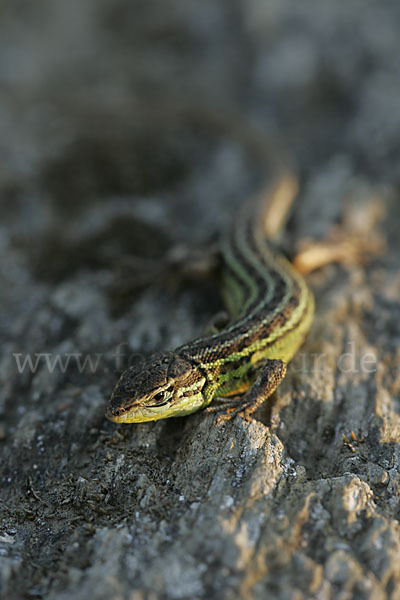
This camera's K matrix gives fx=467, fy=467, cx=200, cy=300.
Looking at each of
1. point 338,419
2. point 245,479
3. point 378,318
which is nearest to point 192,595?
point 245,479

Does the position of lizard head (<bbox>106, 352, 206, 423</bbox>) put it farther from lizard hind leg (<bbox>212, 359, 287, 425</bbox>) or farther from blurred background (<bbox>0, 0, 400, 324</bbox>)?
blurred background (<bbox>0, 0, 400, 324</bbox>)

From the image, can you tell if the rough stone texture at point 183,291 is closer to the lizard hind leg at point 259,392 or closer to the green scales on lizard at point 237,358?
the lizard hind leg at point 259,392

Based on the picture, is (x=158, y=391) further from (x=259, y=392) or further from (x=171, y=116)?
(x=171, y=116)

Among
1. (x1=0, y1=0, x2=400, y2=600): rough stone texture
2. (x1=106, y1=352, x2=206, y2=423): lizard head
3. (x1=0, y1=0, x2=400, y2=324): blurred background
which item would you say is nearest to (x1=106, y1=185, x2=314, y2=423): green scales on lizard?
(x1=106, y1=352, x2=206, y2=423): lizard head

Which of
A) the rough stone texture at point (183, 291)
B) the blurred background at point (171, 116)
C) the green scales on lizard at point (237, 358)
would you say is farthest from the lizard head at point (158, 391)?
the blurred background at point (171, 116)

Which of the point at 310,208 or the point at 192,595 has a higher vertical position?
the point at 310,208

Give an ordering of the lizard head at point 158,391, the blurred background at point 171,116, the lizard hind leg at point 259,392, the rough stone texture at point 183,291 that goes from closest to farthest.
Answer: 1. the rough stone texture at point 183,291
2. the lizard head at point 158,391
3. the lizard hind leg at point 259,392
4. the blurred background at point 171,116

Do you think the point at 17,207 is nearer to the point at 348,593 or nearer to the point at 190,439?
the point at 190,439
